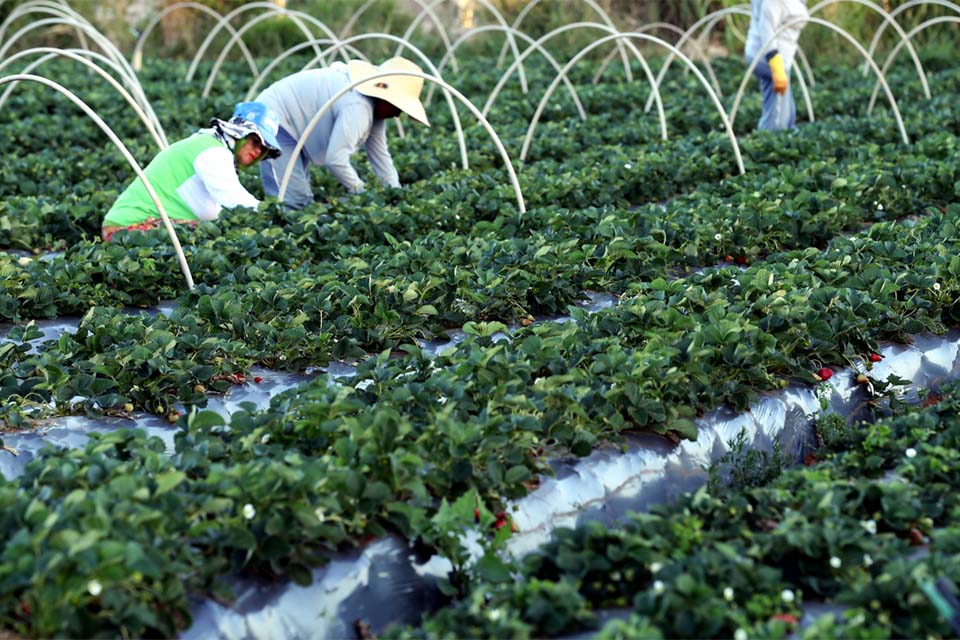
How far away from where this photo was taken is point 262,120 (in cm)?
676

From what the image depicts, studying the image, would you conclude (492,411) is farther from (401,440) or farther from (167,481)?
(167,481)

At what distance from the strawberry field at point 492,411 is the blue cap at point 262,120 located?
405mm

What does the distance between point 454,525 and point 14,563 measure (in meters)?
1.11

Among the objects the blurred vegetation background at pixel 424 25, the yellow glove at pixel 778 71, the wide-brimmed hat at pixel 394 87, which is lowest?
the blurred vegetation background at pixel 424 25

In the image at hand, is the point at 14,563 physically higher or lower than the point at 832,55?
higher

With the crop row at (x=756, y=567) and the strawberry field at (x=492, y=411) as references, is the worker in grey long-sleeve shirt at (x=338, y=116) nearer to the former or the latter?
the strawberry field at (x=492, y=411)

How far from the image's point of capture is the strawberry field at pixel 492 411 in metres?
3.02

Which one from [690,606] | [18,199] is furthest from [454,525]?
[18,199]

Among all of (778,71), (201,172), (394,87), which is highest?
(394,87)

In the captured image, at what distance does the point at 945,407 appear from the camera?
422 centimetres

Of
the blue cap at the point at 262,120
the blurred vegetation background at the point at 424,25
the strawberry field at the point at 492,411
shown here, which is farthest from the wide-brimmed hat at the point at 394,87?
the blurred vegetation background at the point at 424,25

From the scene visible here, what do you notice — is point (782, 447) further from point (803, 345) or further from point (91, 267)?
point (91, 267)

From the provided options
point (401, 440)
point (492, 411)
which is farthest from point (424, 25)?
point (401, 440)

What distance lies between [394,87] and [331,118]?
45cm
